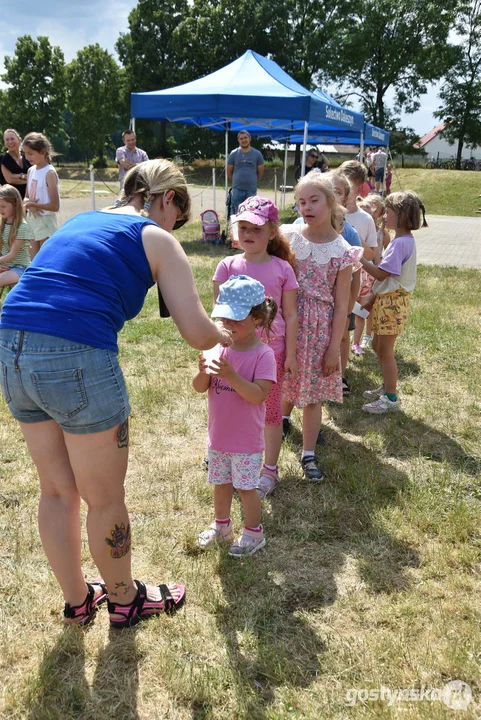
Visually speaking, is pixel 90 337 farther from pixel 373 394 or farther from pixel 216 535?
pixel 373 394

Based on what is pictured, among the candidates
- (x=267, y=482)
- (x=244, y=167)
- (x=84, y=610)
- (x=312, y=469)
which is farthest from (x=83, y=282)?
(x=244, y=167)

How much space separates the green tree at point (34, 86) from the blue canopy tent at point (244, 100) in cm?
4181

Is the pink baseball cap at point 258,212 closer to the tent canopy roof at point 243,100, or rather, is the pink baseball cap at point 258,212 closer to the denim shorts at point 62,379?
the denim shorts at point 62,379

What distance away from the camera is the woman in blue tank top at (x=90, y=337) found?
179 cm

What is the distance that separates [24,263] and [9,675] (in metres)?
4.29

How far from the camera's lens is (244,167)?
10484mm

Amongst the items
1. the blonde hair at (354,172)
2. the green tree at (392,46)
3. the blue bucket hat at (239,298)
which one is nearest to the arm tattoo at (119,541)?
the blue bucket hat at (239,298)

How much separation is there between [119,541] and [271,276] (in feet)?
5.19

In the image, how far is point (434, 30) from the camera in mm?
42062

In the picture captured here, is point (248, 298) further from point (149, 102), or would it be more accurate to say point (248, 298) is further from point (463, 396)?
point (149, 102)

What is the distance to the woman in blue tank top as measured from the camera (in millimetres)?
1787

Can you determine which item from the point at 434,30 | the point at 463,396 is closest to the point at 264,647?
the point at 463,396

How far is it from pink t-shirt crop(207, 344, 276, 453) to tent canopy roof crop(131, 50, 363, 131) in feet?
29.0

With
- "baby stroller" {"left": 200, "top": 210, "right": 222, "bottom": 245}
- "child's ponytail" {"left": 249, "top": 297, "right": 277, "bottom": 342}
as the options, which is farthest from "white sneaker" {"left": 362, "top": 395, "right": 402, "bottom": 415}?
"baby stroller" {"left": 200, "top": 210, "right": 222, "bottom": 245}
